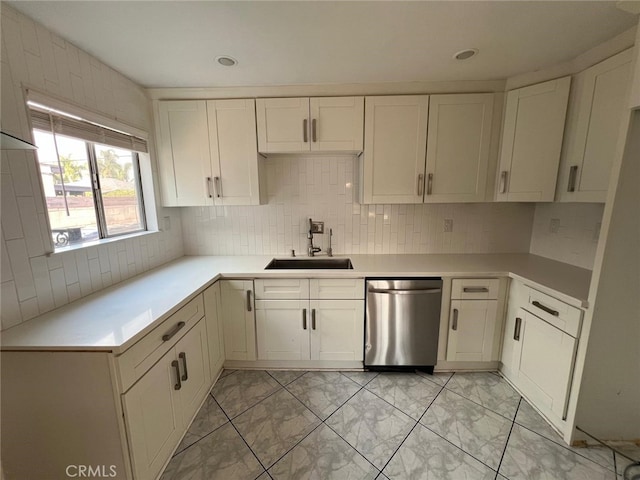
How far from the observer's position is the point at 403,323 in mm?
2020

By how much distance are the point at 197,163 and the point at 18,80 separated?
106 centimetres

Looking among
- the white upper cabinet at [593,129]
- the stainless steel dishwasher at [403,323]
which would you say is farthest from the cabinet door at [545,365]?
the white upper cabinet at [593,129]

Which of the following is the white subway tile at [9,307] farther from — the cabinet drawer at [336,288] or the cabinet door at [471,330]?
the cabinet door at [471,330]

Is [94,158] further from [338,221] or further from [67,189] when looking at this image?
[338,221]

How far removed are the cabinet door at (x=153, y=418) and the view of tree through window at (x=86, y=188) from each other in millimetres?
969

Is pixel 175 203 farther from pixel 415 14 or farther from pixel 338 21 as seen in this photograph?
pixel 415 14

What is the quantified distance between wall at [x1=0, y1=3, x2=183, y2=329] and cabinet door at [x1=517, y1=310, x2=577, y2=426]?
295 centimetres

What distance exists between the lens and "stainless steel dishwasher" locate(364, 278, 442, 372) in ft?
6.46

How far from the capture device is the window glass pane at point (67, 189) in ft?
4.52

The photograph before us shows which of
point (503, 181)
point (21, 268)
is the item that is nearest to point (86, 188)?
point (21, 268)

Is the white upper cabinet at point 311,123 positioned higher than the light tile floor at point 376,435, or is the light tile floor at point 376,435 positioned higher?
the white upper cabinet at point 311,123

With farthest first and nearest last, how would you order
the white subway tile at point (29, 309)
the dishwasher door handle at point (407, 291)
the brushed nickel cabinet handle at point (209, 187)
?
the brushed nickel cabinet handle at point (209, 187), the dishwasher door handle at point (407, 291), the white subway tile at point (29, 309)

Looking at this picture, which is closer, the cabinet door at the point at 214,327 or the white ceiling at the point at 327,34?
the white ceiling at the point at 327,34

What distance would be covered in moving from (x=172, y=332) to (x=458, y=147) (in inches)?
97.3
